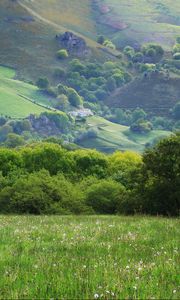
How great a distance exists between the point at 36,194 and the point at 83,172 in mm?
29016

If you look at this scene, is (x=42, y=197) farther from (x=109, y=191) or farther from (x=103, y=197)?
(x=109, y=191)

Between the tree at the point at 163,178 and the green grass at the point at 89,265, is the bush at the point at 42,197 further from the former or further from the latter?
the green grass at the point at 89,265

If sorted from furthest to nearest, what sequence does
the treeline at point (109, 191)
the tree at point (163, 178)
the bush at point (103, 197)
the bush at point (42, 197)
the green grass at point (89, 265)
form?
the bush at point (103, 197)
the bush at point (42, 197)
the treeline at point (109, 191)
the tree at point (163, 178)
the green grass at point (89, 265)

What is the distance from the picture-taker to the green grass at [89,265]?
6758mm

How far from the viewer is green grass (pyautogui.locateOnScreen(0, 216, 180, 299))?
6.76 m

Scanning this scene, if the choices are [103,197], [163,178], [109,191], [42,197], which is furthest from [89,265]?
[109,191]

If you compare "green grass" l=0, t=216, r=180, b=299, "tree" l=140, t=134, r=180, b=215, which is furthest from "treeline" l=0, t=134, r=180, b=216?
"green grass" l=0, t=216, r=180, b=299

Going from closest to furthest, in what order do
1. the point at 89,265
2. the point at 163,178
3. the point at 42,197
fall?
the point at 89,265, the point at 163,178, the point at 42,197

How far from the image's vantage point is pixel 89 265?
8.88 m

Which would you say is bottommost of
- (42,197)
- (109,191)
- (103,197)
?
(103,197)

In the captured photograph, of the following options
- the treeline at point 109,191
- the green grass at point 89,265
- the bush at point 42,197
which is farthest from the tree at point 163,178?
the green grass at point 89,265

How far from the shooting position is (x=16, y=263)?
30.9ft

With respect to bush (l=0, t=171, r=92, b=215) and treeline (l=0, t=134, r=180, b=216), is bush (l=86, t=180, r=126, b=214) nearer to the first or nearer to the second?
treeline (l=0, t=134, r=180, b=216)

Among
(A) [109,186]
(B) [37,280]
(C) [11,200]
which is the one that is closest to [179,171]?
(A) [109,186]
